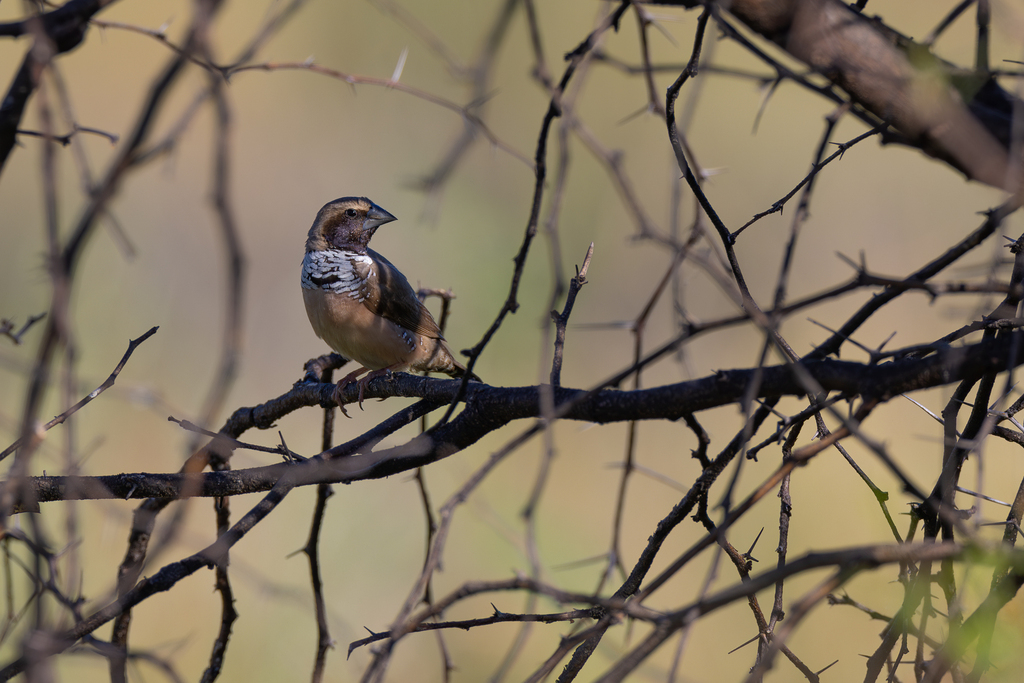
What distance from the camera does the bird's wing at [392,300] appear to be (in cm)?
396

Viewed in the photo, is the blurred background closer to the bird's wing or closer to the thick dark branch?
the bird's wing

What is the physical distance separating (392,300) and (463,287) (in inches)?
87.6

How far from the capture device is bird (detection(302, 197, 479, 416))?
3855 mm

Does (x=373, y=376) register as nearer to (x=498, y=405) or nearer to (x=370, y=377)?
(x=370, y=377)

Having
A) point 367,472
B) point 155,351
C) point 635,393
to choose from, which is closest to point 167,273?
point 155,351

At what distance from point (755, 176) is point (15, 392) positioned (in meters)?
5.80

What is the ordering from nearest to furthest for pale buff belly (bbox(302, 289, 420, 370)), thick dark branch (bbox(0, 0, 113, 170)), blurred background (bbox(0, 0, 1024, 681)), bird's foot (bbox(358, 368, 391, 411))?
thick dark branch (bbox(0, 0, 113, 170)) < bird's foot (bbox(358, 368, 391, 411)) < pale buff belly (bbox(302, 289, 420, 370)) < blurred background (bbox(0, 0, 1024, 681))

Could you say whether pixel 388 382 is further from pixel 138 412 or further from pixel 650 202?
pixel 650 202

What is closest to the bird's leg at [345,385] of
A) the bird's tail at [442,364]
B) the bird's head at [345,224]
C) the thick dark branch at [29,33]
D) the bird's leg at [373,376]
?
the bird's leg at [373,376]

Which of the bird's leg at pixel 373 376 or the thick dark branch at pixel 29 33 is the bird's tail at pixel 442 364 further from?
the thick dark branch at pixel 29 33

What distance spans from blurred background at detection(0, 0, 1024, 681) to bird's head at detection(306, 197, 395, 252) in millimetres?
905

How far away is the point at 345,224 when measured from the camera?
4.12m

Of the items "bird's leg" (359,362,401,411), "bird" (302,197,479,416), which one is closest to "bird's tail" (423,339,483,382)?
"bird" (302,197,479,416)

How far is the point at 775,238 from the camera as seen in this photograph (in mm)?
6402
